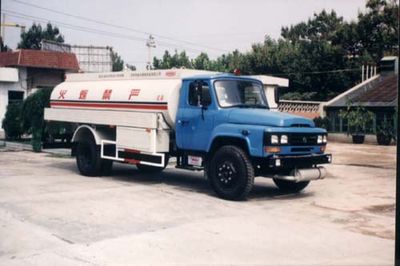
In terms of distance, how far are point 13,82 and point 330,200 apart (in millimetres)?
26081

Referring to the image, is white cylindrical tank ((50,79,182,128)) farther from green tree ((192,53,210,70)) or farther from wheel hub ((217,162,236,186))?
green tree ((192,53,210,70))

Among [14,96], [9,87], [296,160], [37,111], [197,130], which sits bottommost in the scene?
[296,160]

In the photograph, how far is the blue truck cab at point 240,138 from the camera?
396 inches

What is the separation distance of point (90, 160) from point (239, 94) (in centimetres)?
486

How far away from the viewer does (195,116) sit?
37.0 feet

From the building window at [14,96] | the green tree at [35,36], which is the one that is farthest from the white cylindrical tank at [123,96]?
Result: the green tree at [35,36]

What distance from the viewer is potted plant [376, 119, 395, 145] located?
2814 centimetres

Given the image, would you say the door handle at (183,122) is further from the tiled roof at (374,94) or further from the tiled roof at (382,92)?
the tiled roof at (382,92)

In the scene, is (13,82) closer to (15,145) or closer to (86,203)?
(15,145)

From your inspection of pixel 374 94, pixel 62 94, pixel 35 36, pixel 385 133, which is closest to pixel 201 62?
pixel 374 94

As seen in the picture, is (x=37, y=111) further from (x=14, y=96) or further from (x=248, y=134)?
(x=248, y=134)

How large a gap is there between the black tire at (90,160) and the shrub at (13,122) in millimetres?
11185

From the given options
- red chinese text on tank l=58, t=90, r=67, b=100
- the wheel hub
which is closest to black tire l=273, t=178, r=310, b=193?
the wheel hub

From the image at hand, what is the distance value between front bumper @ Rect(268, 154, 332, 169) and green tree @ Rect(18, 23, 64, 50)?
5690 centimetres
